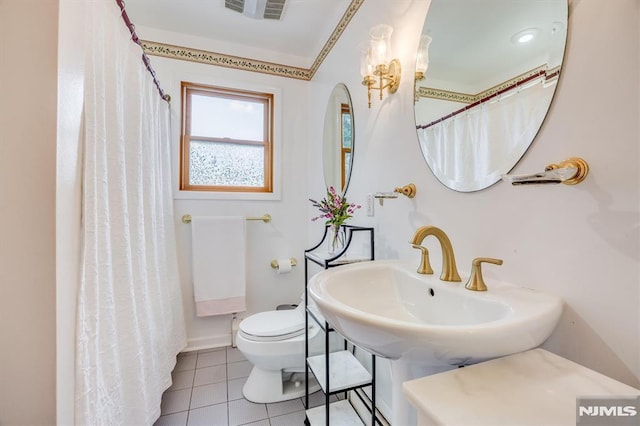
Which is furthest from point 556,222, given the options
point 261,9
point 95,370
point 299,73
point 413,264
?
point 299,73

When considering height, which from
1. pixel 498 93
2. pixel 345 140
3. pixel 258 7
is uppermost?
pixel 258 7

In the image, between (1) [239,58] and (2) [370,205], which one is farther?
(1) [239,58]

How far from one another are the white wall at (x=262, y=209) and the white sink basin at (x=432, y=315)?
146cm

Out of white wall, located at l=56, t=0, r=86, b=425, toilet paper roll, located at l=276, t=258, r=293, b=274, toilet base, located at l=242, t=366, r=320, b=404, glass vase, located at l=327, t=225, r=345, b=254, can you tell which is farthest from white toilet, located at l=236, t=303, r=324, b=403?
white wall, located at l=56, t=0, r=86, b=425

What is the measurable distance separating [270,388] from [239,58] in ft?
8.01

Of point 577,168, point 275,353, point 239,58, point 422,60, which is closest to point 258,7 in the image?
point 239,58

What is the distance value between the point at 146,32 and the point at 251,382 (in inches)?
102

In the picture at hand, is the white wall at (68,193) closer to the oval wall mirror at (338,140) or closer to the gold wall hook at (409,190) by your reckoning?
the gold wall hook at (409,190)

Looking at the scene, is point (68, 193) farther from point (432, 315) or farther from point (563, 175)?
point (563, 175)

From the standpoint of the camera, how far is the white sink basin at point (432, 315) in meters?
0.49

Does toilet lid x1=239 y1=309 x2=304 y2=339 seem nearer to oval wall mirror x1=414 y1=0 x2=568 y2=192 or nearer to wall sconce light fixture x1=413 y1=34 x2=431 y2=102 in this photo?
oval wall mirror x1=414 y1=0 x2=568 y2=192

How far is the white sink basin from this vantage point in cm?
49

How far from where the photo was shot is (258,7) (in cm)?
179

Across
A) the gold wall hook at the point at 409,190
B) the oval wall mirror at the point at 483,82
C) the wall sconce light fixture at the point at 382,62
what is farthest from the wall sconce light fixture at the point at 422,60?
the gold wall hook at the point at 409,190
